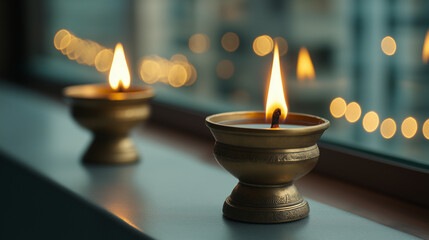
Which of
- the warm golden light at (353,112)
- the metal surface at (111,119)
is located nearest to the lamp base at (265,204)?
the metal surface at (111,119)

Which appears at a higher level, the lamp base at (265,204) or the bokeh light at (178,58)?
the bokeh light at (178,58)

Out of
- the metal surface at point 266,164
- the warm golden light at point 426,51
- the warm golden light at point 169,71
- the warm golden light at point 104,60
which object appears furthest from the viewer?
the warm golden light at point 104,60

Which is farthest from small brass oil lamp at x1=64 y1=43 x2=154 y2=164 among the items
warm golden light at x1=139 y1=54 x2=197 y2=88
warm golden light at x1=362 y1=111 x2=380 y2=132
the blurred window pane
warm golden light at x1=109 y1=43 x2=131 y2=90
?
warm golden light at x1=139 y1=54 x2=197 y2=88

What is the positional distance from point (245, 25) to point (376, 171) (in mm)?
593

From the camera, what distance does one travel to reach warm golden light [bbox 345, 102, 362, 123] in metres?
0.88

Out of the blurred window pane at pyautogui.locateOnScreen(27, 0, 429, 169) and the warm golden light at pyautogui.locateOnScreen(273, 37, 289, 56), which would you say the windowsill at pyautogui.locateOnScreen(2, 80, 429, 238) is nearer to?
the blurred window pane at pyautogui.locateOnScreen(27, 0, 429, 169)

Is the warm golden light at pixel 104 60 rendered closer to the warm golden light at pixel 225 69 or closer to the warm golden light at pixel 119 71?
the warm golden light at pixel 225 69

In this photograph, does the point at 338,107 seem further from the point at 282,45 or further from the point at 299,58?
the point at 282,45

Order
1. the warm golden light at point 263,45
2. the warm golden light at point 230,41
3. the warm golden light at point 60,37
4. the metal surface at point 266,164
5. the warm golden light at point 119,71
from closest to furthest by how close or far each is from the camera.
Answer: the metal surface at point 266,164 → the warm golden light at point 119,71 → the warm golden light at point 263,45 → the warm golden light at point 230,41 → the warm golden light at point 60,37

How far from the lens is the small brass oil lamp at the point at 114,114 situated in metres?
0.75

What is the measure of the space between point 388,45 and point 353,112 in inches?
4.6

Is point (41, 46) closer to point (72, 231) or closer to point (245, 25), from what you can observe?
point (245, 25)

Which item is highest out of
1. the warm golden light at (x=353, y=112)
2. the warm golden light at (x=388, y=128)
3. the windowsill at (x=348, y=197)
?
the warm golden light at (x=353, y=112)

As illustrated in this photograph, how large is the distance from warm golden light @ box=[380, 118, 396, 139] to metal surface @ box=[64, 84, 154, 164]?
34cm
